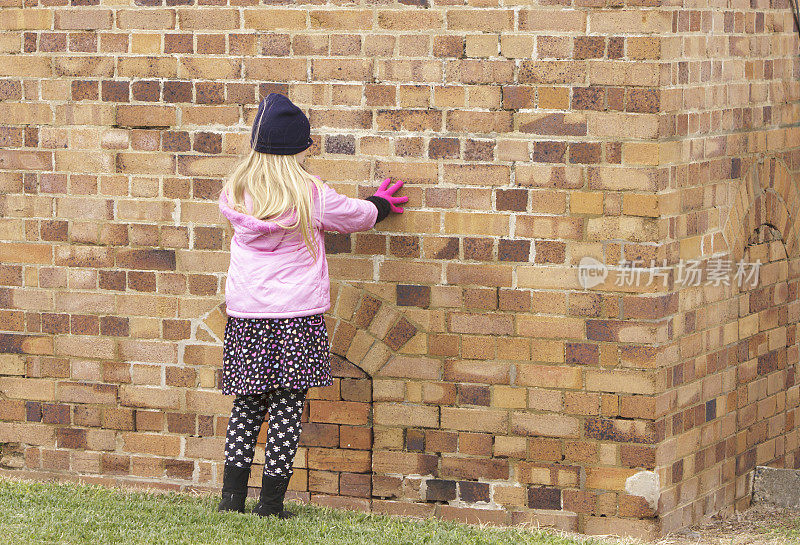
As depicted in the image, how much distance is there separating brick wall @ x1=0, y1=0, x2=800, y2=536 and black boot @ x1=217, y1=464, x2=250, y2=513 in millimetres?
462

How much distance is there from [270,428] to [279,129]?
123 cm

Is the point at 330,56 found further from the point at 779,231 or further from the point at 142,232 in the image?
the point at 779,231

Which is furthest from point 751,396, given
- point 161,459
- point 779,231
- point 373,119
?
point 161,459

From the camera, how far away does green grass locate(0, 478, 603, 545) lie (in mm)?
4492

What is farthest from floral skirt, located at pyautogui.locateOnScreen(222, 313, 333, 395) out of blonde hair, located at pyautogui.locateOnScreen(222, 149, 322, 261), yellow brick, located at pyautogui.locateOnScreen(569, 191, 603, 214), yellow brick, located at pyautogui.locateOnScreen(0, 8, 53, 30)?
yellow brick, located at pyautogui.locateOnScreen(0, 8, 53, 30)

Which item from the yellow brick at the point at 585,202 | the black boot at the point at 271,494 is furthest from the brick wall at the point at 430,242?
the black boot at the point at 271,494

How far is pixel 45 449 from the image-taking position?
220 inches

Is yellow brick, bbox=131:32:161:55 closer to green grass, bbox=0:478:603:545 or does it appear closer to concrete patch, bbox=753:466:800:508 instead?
green grass, bbox=0:478:603:545

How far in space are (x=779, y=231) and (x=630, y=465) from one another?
5.79 ft

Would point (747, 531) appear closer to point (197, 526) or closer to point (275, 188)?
point (197, 526)

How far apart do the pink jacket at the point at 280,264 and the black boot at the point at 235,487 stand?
0.68 meters

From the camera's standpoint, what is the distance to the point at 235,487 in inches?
191

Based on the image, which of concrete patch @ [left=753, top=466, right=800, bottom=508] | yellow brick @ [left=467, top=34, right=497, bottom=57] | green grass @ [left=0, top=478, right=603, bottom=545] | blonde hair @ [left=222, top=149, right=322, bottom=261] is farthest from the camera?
concrete patch @ [left=753, top=466, right=800, bottom=508]

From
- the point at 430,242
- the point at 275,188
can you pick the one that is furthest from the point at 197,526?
the point at 430,242
